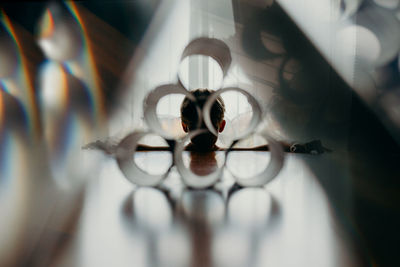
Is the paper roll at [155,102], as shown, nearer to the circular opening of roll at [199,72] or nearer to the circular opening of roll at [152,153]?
the circular opening of roll at [152,153]

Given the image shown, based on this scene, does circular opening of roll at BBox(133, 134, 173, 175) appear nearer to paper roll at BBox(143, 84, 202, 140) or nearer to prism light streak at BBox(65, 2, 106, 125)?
paper roll at BBox(143, 84, 202, 140)

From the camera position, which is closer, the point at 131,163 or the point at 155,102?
the point at 131,163

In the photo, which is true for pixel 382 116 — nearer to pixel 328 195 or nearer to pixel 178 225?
pixel 328 195

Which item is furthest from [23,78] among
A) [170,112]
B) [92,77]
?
→ [170,112]

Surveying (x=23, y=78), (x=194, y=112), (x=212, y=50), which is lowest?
(x=194, y=112)

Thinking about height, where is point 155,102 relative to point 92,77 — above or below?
below

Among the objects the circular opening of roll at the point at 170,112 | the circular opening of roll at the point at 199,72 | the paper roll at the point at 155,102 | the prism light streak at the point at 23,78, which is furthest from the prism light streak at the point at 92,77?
the paper roll at the point at 155,102

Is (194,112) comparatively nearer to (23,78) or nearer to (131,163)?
(131,163)

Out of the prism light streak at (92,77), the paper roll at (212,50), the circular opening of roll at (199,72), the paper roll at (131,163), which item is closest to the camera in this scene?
the paper roll at (131,163)
